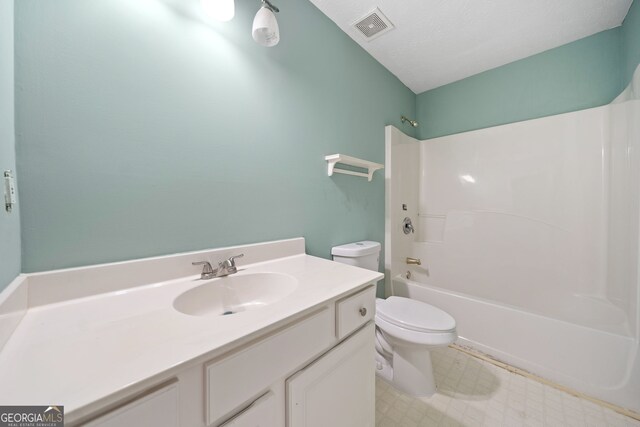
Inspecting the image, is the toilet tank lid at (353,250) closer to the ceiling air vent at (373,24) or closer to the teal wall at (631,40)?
the ceiling air vent at (373,24)

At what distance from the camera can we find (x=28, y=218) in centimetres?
60

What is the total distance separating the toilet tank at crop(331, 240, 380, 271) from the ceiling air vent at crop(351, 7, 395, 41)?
4.84ft

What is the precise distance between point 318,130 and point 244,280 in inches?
37.6

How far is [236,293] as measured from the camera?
870mm

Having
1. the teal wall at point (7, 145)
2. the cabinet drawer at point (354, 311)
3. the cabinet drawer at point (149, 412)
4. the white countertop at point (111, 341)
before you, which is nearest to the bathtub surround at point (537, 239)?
the cabinet drawer at point (354, 311)

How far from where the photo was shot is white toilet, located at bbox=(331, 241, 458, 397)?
3.79 feet

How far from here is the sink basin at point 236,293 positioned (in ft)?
2.52

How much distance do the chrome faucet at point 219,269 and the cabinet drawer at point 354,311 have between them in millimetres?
458

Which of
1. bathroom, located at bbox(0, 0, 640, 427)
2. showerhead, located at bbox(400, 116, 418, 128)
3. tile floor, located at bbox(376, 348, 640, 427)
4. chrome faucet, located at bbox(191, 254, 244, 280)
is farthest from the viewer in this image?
showerhead, located at bbox(400, 116, 418, 128)

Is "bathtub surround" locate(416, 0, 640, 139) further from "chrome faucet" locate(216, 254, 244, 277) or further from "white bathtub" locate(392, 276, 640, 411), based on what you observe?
"chrome faucet" locate(216, 254, 244, 277)

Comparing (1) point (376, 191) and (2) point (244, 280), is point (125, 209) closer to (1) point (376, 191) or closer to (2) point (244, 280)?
(2) point (244, 280)

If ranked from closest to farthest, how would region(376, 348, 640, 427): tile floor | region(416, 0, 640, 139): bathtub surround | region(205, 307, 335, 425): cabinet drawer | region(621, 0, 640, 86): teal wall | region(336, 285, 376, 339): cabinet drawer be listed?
region(205, 307, 335, 425): cabinet drawer
region(336, 285, 376, 339): cabinet drawer
region(376, 348, 640, 427): tile floor
region(621, 0, 640, 86): teal wall
region(416, 0, 640, 139): bathtub surround

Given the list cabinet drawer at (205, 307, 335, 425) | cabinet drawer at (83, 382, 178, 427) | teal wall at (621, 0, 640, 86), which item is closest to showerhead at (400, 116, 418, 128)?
teal wall at (621, 0, 640, 86)

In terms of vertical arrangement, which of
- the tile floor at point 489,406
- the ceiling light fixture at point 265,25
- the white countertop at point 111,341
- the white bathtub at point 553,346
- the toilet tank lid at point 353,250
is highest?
the ceiling light fixture at point 265,25
